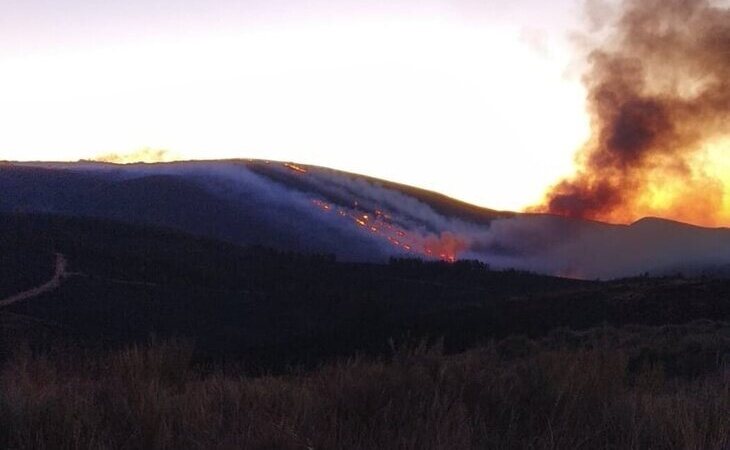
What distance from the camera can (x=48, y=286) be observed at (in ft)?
149

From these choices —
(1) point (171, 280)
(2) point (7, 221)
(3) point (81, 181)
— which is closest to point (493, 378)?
(1) point (171, 280)

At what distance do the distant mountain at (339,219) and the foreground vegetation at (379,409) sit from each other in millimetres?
84478

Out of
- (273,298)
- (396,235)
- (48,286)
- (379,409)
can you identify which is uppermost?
(396,235)

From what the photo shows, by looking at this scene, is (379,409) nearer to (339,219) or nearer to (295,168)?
(339,219)

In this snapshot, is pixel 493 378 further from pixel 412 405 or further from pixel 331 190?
pixel 331 190

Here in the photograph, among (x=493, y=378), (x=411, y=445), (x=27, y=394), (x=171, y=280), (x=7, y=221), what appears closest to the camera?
(x=411, y=445)

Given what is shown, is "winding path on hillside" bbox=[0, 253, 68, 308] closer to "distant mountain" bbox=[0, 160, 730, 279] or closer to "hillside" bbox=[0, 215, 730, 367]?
"hillside" bbox=[0, 215, 730, 367]

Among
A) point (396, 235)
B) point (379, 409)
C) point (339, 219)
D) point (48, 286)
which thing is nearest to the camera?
point (379, 409)

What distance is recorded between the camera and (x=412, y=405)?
239 inches

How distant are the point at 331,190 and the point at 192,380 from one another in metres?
106

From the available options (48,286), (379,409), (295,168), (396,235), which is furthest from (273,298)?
(295,168)

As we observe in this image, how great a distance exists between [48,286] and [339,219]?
6076 centimetres

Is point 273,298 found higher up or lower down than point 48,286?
higher up

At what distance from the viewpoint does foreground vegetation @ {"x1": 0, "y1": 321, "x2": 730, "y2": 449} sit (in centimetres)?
531
